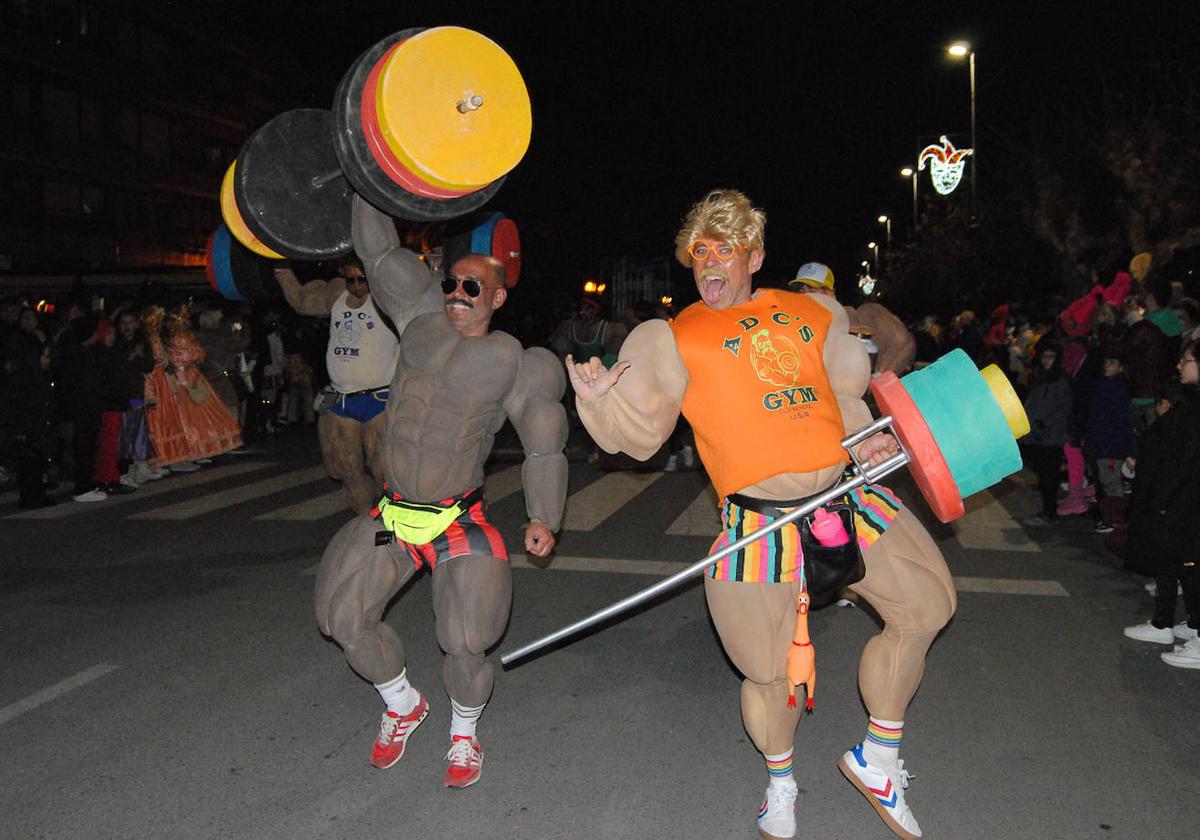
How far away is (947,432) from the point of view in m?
2.99

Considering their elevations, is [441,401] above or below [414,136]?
below

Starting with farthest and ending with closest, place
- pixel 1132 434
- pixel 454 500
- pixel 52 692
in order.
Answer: pixel 1132 434, pixel 52 692, pixel 454 500

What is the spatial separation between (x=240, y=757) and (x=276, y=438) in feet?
36.6

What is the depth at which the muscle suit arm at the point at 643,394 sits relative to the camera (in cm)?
329

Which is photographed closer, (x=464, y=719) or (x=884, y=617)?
(x=884, y=617)

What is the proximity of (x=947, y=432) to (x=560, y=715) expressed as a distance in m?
2.28

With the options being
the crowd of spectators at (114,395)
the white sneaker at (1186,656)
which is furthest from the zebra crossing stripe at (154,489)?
the white sneaker at (1186,656)

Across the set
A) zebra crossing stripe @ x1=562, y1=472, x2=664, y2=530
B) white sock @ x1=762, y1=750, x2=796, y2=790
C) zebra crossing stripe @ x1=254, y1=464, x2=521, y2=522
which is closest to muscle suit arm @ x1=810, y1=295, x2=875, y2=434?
white sock @ x1=762, y1=750, x2=796, y2=790

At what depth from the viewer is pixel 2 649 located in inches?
209

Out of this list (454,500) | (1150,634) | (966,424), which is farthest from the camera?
(1150,634)

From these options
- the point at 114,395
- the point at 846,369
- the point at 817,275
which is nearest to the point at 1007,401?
the point at 846,369

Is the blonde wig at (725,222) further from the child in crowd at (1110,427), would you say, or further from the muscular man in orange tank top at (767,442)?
the child in crowd at (1110,427)

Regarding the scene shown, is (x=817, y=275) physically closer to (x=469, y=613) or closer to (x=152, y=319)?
(x=469, y=613)

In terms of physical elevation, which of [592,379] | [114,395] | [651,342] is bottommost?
[114,395]
